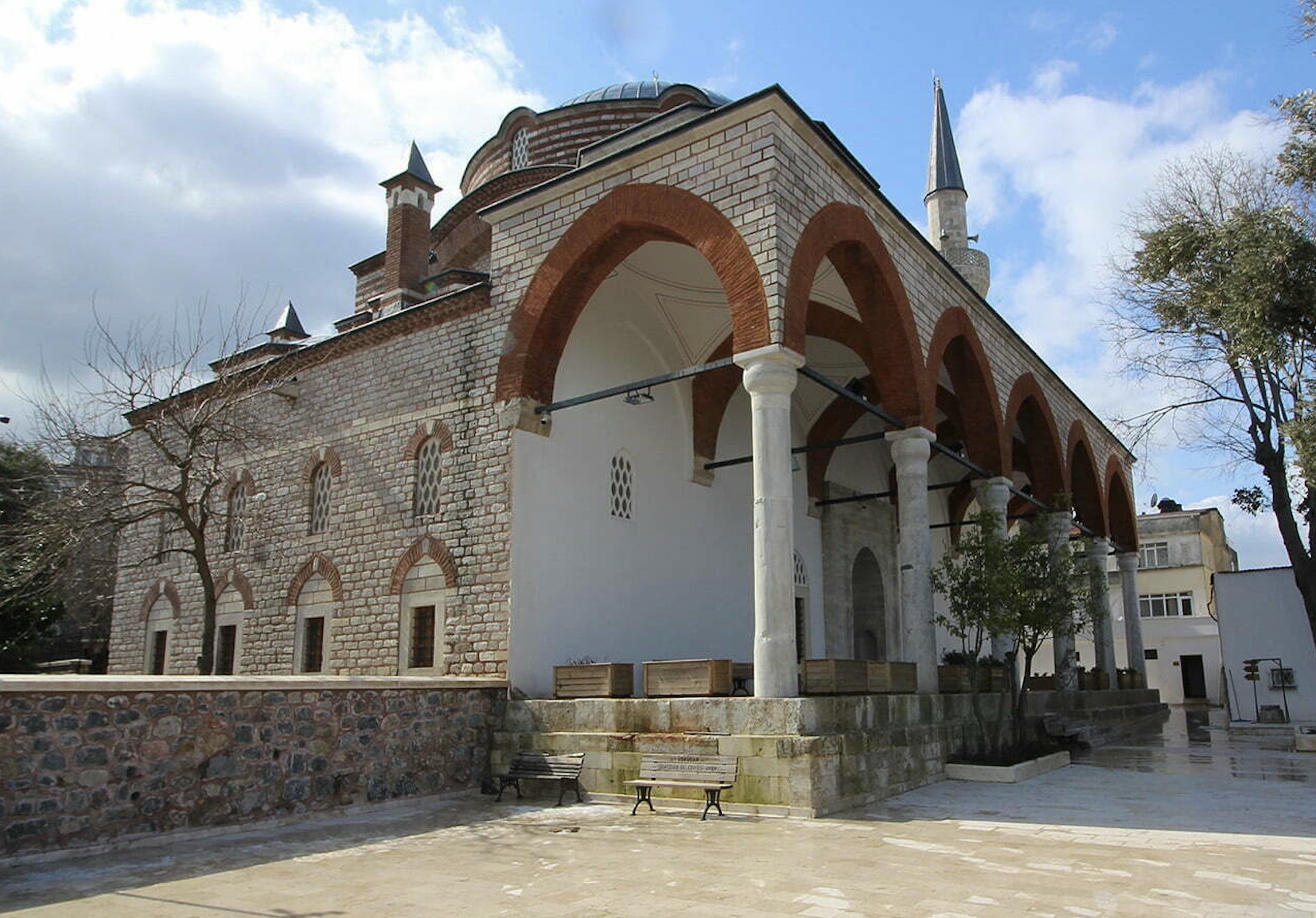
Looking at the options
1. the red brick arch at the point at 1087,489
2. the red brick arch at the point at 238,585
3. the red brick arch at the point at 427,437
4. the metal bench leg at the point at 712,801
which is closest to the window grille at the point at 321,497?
the red brick arch at the point at 238,585


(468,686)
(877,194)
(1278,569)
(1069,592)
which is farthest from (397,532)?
(1278,569)

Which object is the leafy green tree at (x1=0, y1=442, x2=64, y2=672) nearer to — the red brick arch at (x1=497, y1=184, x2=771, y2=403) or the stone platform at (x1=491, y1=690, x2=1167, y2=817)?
the red brick arch at (x1=497, y1=184, x2=771, y2=403)

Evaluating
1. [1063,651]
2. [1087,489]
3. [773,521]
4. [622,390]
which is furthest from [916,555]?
[1087,489]

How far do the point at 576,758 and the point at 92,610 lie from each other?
57.0 ft

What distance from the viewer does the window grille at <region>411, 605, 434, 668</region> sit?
1091 cm

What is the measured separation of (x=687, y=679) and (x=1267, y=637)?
16.8 m

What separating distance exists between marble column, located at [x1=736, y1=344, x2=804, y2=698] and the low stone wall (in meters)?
3.11

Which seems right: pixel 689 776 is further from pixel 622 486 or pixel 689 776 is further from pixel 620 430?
pixel 620 430

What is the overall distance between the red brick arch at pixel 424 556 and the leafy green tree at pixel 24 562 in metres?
3.54

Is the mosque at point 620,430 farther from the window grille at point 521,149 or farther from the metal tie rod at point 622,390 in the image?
the window grille at point 521,149

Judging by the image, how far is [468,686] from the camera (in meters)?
9.30

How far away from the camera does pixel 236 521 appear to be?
13945mm

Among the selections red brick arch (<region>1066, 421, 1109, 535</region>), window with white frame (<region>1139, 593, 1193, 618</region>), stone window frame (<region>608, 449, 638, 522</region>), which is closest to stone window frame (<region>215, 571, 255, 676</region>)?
stone window frame (<region>608, 449, 638, 522</region>)

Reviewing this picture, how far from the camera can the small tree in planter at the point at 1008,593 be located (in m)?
10.1
